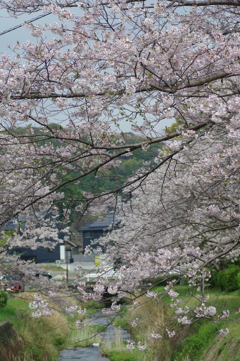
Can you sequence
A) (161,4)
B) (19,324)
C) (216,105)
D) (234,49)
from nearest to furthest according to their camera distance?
(216,105)
(234,49)
(161,4)
(19,324)

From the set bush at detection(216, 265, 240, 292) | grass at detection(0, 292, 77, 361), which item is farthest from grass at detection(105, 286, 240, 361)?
grass at detection(0, 292, 77, 361)

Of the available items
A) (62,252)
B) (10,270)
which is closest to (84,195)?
(10,270)

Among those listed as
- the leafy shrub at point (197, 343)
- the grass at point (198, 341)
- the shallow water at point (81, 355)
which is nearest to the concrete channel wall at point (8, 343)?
the grass at point (198, 341)

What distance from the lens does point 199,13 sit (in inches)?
231

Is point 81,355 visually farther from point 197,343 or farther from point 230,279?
point 197,343

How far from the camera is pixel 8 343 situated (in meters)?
11.1

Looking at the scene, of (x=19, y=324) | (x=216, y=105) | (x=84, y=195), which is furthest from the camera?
(x=19, y=324)

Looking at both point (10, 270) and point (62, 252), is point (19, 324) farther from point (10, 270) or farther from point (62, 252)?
point (62, 252)

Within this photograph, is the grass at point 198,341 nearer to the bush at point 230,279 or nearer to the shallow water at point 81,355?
the bush at point 230,279

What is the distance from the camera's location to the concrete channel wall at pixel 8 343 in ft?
34.9

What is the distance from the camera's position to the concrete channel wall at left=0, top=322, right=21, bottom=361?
10644 mm

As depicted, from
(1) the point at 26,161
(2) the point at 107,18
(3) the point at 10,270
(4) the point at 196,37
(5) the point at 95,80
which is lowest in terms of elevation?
(3) the point at 10,270

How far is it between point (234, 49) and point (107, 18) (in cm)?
158

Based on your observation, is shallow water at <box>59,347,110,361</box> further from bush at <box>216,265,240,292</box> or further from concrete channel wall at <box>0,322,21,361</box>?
bush at <box>216,265,240,292</box>
